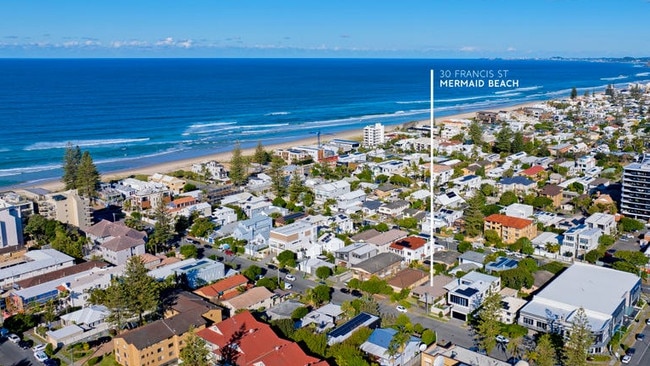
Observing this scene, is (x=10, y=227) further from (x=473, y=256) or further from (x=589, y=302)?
(x=589, y=302)

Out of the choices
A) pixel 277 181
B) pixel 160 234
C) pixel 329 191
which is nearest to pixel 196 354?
pixel 160 234

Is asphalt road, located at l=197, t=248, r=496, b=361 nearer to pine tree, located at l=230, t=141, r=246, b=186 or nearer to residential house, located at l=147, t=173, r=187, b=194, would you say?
pine tree, located at l=230, t=141, r=246, b=186

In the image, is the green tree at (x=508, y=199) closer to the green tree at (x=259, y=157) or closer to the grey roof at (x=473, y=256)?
the grey roof at (x=473, y=256)

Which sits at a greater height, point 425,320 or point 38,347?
point 38,347

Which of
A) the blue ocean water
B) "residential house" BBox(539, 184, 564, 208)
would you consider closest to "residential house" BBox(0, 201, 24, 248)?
the blue ocean water

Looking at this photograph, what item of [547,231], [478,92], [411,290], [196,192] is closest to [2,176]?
[196,192]

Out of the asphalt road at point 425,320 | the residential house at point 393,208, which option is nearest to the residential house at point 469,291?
the asphalt road at point 425,320
